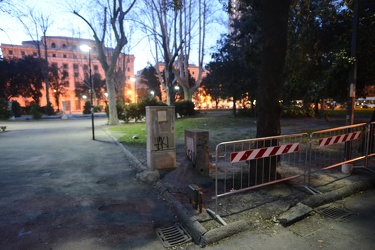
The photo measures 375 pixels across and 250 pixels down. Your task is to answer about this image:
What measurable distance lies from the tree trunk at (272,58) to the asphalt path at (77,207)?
3.02 metres

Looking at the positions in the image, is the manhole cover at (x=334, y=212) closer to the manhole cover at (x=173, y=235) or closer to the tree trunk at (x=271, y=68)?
the tree trunk at (x=271, y=68)

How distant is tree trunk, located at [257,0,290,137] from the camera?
4945 millimetres

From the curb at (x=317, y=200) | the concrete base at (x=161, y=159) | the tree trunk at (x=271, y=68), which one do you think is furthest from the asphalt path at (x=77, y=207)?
the tree trunk at (x=271, y=68)

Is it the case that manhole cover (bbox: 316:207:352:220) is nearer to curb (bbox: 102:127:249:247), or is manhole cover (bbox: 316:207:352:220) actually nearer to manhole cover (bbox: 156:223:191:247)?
curb (bbox: 102:127:249:247)

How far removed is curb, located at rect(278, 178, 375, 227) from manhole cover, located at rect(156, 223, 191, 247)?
1672 millimetres

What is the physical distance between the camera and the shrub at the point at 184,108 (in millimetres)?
29591

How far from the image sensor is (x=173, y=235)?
3729mm

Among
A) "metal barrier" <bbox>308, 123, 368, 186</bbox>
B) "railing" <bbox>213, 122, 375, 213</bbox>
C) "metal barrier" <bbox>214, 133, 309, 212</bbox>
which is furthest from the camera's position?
"metal barrier" <bbox>308, 123, 368, 186</bbox>

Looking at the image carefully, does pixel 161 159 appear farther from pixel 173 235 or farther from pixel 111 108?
Result: pixel 111 108

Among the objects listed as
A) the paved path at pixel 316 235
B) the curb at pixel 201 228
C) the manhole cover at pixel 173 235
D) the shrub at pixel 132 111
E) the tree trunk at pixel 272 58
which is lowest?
the manhole cover at pixel 173 235

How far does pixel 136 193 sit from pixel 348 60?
6.71m

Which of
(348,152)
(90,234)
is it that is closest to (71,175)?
(90,234)

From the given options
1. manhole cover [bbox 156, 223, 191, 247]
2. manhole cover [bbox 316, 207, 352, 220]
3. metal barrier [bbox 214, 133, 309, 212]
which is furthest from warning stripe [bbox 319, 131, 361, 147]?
manhole cover [bbox 156, 223, 191, 247]

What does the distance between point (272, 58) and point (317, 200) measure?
3.02 metres
